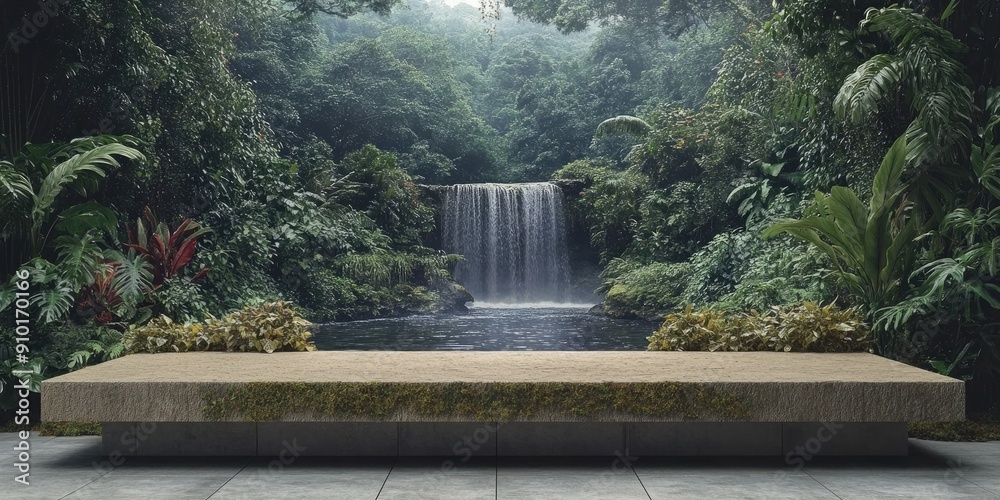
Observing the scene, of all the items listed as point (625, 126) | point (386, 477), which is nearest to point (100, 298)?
point (386, 477)

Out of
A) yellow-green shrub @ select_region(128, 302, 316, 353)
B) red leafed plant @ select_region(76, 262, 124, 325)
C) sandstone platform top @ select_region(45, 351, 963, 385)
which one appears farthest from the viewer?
red leafed plant @ select_region(76, 262, 124, 325)

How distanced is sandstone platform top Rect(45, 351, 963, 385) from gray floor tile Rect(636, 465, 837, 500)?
506 millimetres

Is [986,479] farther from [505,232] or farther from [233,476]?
[505,232]

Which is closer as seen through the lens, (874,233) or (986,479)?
(986,479)

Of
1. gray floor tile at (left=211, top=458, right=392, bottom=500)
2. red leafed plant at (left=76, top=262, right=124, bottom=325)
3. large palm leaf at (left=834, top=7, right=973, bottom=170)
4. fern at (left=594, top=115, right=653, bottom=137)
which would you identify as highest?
fern at (left=594, top=115, right=653, bottom=137)

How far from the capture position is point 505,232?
23.1 metres

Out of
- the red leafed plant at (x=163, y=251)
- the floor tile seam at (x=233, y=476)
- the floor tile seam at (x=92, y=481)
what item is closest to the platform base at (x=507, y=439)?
the floor tile seam at (x=233, y=476)

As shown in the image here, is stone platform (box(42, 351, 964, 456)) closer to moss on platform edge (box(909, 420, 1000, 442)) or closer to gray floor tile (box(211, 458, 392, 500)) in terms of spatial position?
gray floor tile (box(211, 458, 392, 500))

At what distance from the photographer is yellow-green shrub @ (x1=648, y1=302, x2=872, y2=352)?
20.7 ft

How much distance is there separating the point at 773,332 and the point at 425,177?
25.1 meters

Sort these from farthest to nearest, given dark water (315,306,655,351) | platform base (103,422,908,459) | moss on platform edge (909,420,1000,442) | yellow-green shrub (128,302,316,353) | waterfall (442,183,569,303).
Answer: waterfall (442,183,569,303) < dark water (315,306,655,351) < yellow-green shrub (128,302,316,353) < moss on platform edge (909,420,1000,442) < platform base (103,422,908,459)

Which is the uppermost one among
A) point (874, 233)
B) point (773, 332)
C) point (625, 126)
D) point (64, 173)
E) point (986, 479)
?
point (625, 126)

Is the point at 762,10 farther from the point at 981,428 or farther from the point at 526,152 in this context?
the point at 981,428

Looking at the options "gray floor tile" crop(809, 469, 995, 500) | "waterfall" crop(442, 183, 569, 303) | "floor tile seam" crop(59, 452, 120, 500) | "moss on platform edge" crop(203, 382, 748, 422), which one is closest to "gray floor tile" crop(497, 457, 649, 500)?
"moss on platform edge" crop(203, 382, 748, 422)
